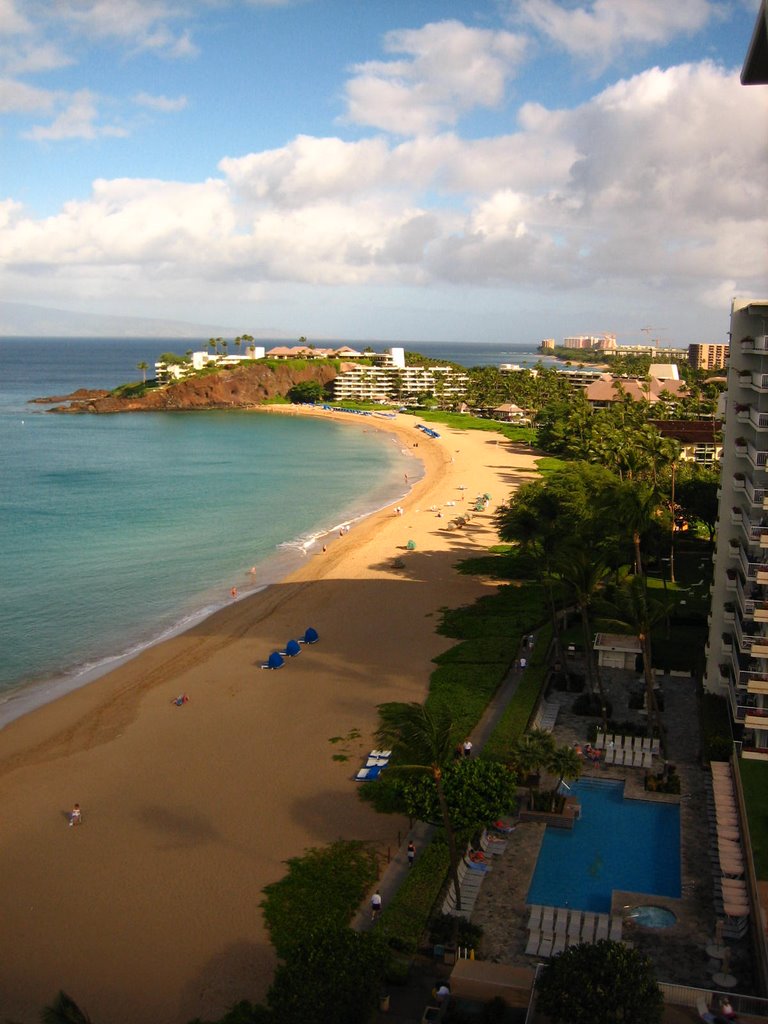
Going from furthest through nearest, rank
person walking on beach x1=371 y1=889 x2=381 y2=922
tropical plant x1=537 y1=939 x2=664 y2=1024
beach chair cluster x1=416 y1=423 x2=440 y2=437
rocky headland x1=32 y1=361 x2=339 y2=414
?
rocky headland x1=32 y1=361 x2=339 y2=414
beach chair cluster x1=416 y1=423 x2=440 y2=437
person walking on beach x1=371 y1=889 x2=381 y2=922
tropical plant x1=537 y1=939 x2=664 y2=1024

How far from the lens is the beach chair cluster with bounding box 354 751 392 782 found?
27.1m

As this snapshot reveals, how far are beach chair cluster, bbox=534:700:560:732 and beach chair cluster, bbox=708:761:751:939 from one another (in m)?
5.98

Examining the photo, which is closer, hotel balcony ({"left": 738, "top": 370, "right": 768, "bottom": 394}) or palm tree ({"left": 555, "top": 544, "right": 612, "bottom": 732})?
hotel balcony ({"left": 738, "top": 370, "right": 768, "bottom": 394})

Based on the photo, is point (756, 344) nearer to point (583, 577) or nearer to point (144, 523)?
point (583, 577)

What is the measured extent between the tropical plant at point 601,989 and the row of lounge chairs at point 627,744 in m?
12.0

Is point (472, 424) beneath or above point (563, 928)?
above

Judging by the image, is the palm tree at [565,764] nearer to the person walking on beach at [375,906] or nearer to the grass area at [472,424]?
the person walking on beach at [375,906]

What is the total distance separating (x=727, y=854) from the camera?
2106cm

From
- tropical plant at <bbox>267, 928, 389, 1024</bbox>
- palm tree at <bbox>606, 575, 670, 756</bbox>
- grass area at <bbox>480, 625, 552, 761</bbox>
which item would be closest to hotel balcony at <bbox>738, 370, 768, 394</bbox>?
palm tree at <bbox>606, 575, 670, 756</bbox>

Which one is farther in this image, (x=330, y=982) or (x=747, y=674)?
(x=747, y=674)

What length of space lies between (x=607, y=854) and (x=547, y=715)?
27.8ft

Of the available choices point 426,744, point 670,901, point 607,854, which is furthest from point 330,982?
point 607,854

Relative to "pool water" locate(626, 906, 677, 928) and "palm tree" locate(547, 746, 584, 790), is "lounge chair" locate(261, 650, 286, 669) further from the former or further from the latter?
"pool water" locate(626, 906, 677, 928)

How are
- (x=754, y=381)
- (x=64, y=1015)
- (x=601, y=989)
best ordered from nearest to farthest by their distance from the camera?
(x=64, y=1015), (x=601, y=989), (x=754, y=381)
